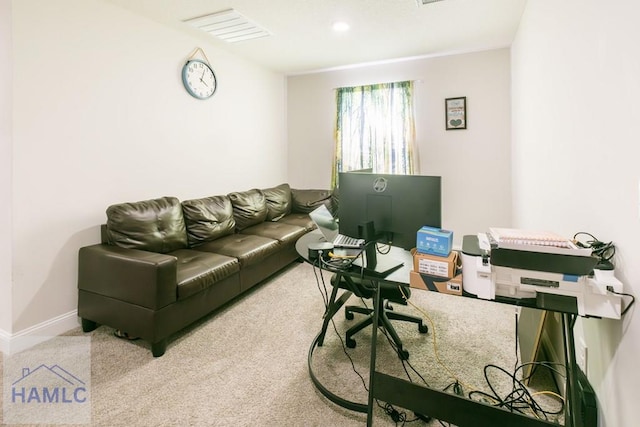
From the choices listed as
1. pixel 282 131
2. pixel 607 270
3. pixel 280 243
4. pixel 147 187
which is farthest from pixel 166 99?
pixel 607 270

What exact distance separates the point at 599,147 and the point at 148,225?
2871mm

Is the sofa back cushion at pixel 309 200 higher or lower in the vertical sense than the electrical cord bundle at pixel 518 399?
higher

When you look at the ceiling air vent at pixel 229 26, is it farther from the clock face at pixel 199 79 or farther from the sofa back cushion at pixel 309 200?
the sofa back cushion at pixel 309 200

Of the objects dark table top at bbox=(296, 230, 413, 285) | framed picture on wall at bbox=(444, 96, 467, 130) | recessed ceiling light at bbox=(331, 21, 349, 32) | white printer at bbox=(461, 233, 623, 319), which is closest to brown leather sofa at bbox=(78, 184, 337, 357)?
dark table top at bbox=(296, 230, 413, 285)

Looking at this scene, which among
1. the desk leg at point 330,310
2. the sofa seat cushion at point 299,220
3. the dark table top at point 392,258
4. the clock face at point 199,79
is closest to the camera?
the dark table top at point 392,258

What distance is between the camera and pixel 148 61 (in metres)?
2.93

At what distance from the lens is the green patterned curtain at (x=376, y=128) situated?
4270mm

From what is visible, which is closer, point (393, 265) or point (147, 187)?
point (393, 265)

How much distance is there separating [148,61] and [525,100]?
3462 mm

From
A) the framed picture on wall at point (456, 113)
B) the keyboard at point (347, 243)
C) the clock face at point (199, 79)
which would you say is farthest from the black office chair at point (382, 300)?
the framed picture on wall at point (456, 113)

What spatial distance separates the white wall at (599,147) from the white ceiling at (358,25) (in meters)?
0.87

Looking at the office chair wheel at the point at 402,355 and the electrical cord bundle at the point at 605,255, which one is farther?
the office chair wheel at the point at 402,355

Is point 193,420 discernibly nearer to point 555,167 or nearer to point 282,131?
point 555,167

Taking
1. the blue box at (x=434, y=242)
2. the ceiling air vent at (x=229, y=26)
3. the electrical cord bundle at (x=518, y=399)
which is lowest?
the electrical cord bundle at (x=518, y=399)
